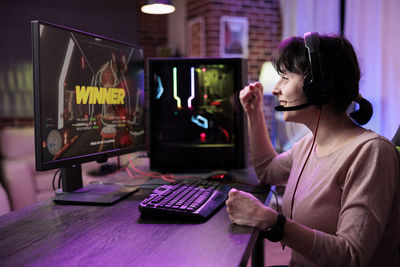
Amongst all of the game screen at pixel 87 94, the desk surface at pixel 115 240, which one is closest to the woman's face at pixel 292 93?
the desk surface at pixel 115 240

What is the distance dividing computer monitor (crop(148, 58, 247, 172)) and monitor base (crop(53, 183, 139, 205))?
37 cm

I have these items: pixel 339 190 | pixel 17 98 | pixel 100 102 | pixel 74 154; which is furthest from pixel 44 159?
pixel 17 98

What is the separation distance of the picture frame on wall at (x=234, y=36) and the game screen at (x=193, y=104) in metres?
2.90

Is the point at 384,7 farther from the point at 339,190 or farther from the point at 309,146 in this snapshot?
the point at 339,190

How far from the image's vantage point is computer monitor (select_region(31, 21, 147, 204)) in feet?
3.16

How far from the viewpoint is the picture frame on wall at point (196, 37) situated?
174 inches

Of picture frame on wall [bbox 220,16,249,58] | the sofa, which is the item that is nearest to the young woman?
the sofa

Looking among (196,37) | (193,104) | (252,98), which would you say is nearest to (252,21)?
(196,37)

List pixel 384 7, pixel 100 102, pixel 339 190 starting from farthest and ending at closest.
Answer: pixel 384 7 → pixel 100 102 → pixel 339 190

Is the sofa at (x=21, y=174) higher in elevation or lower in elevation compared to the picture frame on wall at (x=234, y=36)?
lower

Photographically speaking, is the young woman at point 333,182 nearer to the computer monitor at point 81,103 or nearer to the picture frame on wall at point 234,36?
the computer monitor at point 81,103

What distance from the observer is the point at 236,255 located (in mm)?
672

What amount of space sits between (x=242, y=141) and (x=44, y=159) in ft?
2.83

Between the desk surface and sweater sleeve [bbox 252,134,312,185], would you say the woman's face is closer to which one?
sweater sleeve [bbox 252,134,312,185]
